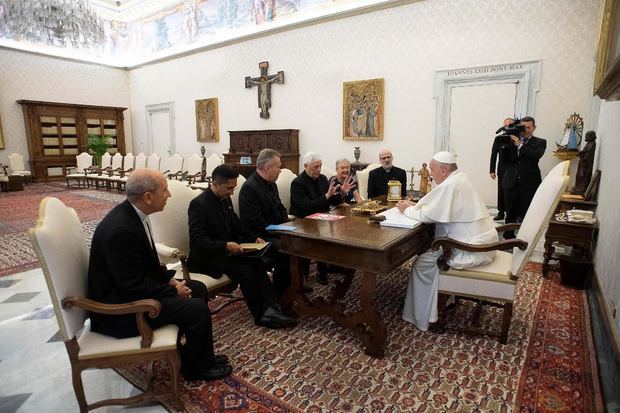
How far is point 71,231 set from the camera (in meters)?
1.97

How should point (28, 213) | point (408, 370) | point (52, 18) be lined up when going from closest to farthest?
point (408, 370) < point (28, 213) < point (52, 18)

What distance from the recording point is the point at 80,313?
6.21ft

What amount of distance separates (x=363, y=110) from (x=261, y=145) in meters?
2.92

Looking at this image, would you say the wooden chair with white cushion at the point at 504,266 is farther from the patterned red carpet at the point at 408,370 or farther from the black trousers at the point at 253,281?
the black trousers at the point at 253,281

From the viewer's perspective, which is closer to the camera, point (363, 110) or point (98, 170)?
point (363, 110)

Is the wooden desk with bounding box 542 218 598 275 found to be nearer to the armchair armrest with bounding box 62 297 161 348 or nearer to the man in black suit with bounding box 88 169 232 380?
the man in black suit with bounding box 88 169 232 380

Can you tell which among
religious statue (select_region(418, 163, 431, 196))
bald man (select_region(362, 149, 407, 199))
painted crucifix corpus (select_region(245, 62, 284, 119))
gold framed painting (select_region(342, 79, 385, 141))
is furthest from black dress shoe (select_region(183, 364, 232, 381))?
painted crucifix corpus (select_region(245, 62, 284, 119))

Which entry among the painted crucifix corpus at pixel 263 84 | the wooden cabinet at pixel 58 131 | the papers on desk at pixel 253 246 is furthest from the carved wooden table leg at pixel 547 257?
the wooden cabinet at pixel 58 131

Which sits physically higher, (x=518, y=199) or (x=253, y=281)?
(x=518, y=199)

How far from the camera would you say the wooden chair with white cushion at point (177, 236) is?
2633 millimetres

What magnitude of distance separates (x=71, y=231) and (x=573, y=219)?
4.23 meters

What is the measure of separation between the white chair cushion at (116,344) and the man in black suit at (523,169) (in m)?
4.60

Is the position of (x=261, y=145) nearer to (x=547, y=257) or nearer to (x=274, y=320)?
→ (x=547, y=257)

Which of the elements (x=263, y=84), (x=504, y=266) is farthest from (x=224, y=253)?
(x=263, y=84)
